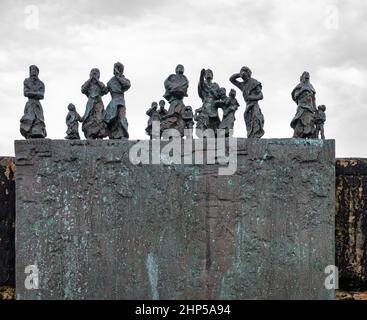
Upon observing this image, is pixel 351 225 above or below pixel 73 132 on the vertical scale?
below

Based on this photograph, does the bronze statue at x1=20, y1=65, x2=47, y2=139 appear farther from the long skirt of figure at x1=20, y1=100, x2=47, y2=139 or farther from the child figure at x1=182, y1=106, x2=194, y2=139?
the child figure at x1=182, y1=106, x2=194, y2=139

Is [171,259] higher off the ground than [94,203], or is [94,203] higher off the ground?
[94,203]

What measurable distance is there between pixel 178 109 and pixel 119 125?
1001mm

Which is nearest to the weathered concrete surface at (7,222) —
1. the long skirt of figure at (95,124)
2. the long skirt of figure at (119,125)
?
the long skirt of figure at (95,124)

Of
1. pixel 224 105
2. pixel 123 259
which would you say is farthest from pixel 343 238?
pixel 123 259

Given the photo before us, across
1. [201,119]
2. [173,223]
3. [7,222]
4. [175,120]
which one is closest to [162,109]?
[175,120]

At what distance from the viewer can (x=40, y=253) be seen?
10078mm

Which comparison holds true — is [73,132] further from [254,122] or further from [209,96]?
[254,122]

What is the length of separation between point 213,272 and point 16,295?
3167mm

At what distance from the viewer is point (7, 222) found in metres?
10.6

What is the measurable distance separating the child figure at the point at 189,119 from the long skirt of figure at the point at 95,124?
135 centimetres

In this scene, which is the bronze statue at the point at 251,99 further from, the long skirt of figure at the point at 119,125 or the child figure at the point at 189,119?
the long skirt of figure at the point at 119,125

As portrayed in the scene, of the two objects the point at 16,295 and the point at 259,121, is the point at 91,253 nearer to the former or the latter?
the point at 16,295

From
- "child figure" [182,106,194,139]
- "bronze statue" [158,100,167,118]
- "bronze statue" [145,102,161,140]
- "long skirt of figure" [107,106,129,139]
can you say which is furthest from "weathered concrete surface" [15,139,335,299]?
"bronze statue" [158,100,167,118]
